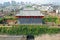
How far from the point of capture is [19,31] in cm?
1559

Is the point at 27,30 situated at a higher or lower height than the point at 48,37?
higher

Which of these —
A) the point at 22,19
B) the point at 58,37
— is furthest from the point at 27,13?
the point at 58,37

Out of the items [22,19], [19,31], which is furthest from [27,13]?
[19,31]

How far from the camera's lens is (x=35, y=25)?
15797 millimetres

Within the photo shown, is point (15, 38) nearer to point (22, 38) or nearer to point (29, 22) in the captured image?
point (22, 38)

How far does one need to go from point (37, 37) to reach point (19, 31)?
1.37 meters

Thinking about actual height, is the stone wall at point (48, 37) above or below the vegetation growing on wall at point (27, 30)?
below

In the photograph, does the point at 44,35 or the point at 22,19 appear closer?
the point at 44,35

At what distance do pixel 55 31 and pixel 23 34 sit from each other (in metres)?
2.33

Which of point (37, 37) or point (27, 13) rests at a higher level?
point (27, 13)

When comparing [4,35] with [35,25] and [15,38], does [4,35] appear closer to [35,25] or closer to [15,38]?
[15,38]

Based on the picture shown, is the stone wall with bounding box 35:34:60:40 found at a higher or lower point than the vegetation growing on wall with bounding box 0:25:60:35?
lower

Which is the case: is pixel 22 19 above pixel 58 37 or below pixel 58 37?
above

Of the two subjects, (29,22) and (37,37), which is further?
(29,22)
